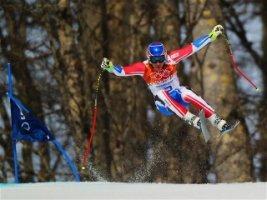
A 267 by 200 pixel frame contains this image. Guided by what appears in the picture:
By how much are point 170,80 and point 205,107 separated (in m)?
0.58

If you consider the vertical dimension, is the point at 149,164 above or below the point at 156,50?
below

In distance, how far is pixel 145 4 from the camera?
62.7 ft

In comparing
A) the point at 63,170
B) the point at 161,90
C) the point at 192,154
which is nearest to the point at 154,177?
the point at 192,154

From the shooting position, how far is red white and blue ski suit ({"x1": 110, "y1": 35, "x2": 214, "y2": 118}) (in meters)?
10.8

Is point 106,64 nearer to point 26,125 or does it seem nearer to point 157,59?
point 157,59

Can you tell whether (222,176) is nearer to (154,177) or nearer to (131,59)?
(154,177)

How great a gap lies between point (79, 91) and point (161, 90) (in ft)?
16.0

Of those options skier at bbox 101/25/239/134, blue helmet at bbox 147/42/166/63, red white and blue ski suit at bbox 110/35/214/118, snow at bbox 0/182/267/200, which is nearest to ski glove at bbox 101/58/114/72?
skier at bbox 101/25/239/134

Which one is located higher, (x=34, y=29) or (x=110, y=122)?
(x=34, y=29)

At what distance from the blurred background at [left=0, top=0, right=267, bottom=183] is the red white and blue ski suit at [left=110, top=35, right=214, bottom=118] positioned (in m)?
1.85

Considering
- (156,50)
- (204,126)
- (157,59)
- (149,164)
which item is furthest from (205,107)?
(149,164)

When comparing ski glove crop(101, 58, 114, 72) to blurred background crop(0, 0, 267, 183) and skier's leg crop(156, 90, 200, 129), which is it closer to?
skier's leg crop(156, 90, 200, 129)

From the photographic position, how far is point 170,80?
1086 cm

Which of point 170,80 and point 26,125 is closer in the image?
point 170,80
